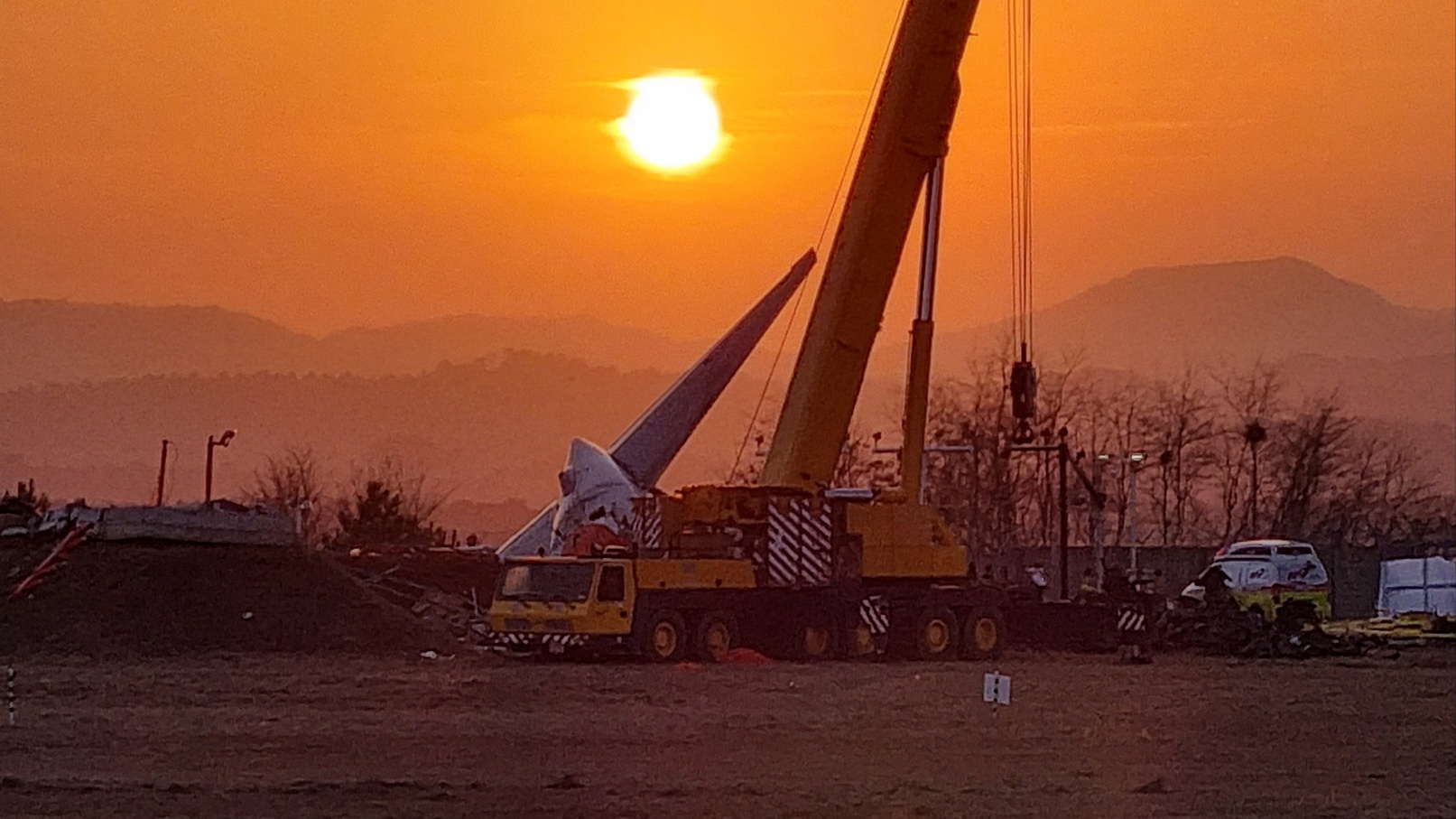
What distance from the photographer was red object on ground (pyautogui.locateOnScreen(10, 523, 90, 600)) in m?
45.4

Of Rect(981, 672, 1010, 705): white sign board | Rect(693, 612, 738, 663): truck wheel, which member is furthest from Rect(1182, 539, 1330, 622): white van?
Rect(981, 672, 1010, 705): white sign board

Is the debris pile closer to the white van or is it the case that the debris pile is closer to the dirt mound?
the dirt mound

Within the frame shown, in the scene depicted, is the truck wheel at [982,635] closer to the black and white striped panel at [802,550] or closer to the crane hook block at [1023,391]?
the black and white striped panel at [802,550]

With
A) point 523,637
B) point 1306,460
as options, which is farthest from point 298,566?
point 1306,460

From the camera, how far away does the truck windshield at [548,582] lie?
1551 inches

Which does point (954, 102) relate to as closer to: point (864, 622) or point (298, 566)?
point (864, 622)

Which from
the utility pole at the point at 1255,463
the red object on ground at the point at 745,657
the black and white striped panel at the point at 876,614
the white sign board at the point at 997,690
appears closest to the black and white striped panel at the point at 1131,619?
the black and white striped panel at the point at 876,614

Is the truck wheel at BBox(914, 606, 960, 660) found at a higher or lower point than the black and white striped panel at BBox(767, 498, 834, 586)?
lower

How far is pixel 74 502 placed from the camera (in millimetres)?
50750

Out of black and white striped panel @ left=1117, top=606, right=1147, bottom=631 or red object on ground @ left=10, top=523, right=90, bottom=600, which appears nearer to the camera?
black and white striped panel @ left=1117, top=606, right=1147, bottom=631

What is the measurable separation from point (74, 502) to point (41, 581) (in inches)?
201

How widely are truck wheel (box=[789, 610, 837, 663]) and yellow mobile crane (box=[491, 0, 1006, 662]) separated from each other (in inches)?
1.2

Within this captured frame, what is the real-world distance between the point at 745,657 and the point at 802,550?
2.20 m

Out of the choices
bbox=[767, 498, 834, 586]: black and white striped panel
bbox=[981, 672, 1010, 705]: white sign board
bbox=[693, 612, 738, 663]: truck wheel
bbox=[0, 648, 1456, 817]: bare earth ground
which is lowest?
bbox=[0, 648, 1456, 817]: bare earth ground
